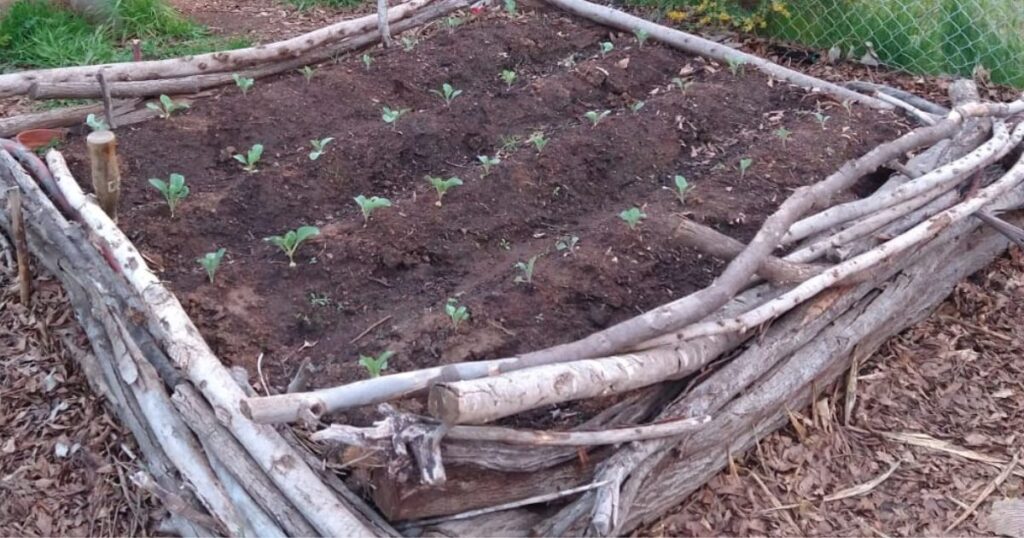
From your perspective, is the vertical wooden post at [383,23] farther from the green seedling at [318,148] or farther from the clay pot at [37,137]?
the clay pot at [37,137]

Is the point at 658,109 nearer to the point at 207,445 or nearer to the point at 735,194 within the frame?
the point at 735,194

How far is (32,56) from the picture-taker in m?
5.73

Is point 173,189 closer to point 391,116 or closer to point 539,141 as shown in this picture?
point 391,116

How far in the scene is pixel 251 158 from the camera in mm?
4188

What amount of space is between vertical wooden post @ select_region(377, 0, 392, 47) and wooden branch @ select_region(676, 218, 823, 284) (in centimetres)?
278

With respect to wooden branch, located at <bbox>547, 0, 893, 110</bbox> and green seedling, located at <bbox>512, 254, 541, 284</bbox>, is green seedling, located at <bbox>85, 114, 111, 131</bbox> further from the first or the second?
wooden branch, located at <bbox>547, 0, 893, 110</bbox>

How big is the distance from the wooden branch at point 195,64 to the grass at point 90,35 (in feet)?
2.98

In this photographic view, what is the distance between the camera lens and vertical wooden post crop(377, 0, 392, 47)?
544 centimetres

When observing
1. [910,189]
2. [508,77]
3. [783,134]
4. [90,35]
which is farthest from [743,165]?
[90,35]

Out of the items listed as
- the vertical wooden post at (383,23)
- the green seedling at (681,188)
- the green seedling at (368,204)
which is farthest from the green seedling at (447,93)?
the green seedling at (681,188)

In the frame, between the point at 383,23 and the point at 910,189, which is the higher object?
the point at 910,189

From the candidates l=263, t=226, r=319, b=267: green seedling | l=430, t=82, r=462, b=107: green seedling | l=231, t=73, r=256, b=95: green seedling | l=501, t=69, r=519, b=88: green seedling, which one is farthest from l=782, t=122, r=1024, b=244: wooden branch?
l=231, t=73, r=256, b=95: green seedling

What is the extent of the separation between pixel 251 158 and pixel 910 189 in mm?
2689

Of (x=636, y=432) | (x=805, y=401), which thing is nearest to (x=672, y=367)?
(x=636, y=432)
